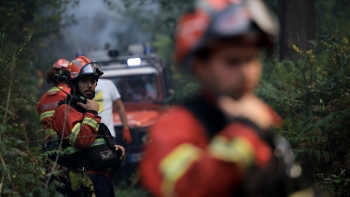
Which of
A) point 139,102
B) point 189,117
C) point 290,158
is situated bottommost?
point 139,102

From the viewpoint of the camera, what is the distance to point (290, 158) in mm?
2188

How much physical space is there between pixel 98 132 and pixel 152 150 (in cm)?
402

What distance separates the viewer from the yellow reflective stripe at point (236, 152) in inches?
72.4

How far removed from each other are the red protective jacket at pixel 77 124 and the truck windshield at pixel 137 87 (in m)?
7.77

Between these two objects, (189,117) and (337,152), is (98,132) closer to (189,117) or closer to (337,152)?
(337,152)

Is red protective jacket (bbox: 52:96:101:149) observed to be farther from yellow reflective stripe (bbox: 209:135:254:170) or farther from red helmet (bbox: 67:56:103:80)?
yellow reflective stripe (bbox: 209:135:254:170)

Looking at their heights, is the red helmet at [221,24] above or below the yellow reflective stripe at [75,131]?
above

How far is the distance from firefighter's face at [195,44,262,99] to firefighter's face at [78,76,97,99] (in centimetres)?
415

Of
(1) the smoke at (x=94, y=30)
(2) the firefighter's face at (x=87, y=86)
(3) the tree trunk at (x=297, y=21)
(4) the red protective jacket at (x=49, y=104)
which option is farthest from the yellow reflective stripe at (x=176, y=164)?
(1) the smoke at (x=94, y=30)

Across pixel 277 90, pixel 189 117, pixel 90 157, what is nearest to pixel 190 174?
pixel 189 117

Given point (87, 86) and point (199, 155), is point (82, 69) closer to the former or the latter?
point (87, 86)

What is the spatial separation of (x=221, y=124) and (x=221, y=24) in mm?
278

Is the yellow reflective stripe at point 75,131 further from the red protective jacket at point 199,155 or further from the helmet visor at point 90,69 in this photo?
the red protective jacket at point 199,155

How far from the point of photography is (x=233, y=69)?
196cm
